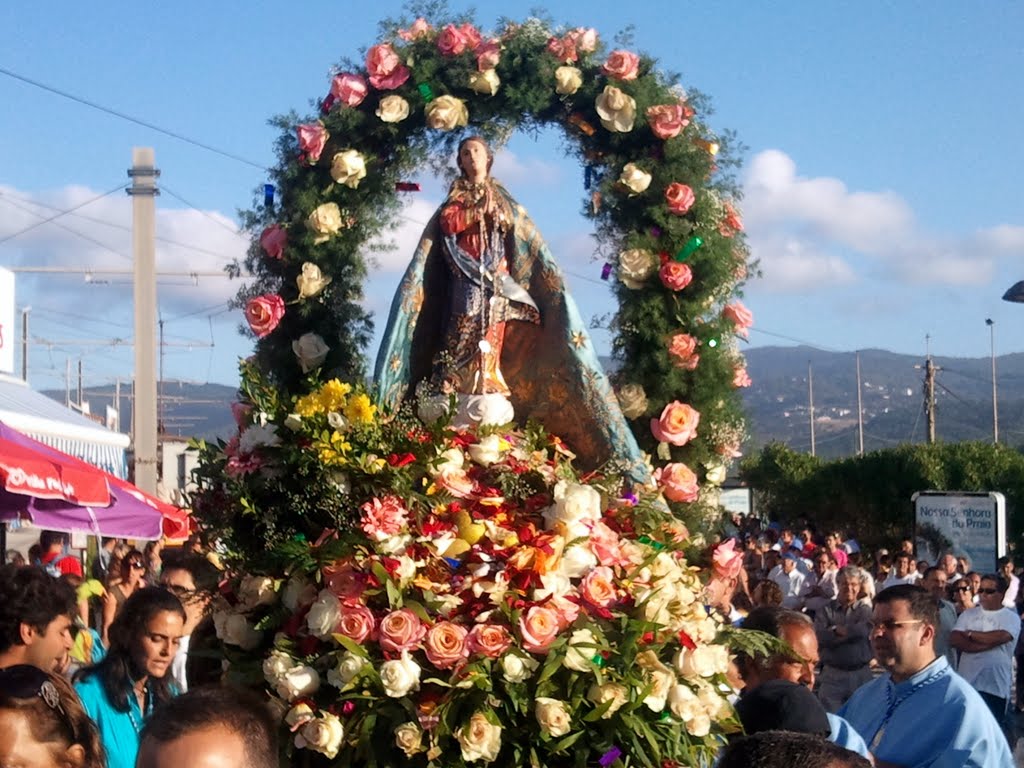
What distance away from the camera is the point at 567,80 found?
6.60 metres

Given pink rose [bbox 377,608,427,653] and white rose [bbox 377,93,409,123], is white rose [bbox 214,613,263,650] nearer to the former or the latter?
pink rose [bbox 377,608,427,653]

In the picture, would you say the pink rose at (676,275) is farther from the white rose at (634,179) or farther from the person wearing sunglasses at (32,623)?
the person wearing sunglasses at (32,623)

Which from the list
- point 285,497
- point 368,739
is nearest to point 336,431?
point 285,497

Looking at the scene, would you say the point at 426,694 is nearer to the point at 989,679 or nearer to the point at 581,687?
the point at 581,687

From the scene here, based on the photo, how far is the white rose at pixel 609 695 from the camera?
12.0 feet

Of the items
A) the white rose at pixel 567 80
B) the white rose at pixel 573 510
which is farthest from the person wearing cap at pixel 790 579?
the white rose at pixel 573 510

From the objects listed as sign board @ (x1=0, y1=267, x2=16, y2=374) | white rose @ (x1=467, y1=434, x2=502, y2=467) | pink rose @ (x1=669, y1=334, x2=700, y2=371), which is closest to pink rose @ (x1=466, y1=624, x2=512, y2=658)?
white rose @ (x1=467, y1=434, x2=502, y2=467)

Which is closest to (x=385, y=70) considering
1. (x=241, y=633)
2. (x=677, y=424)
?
(x=677, y=424)

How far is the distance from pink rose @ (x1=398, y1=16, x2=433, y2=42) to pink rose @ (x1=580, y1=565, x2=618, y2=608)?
3.78 meters

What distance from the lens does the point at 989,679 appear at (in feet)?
33.5

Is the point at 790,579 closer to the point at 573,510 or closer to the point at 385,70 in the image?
the point at 385,70

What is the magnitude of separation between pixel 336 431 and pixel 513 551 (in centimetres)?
63

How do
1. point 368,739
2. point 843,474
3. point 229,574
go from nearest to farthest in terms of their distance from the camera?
point 368,739
point 229,574
point 843,474

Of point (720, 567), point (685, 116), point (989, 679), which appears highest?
point (685, 116)
